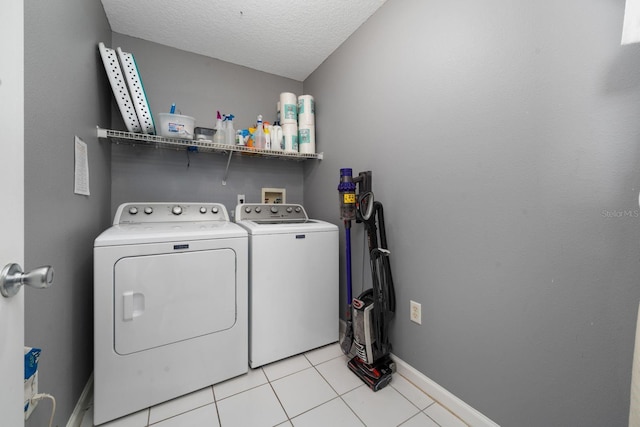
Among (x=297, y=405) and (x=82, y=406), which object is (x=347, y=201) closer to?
(x=297, y=405)

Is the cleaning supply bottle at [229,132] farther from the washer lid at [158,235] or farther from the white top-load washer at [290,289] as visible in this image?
the washer lid at [158,235]

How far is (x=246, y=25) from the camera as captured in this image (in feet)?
5.79

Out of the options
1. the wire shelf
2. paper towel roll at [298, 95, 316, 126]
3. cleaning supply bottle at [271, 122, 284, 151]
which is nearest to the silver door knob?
the wire shelf

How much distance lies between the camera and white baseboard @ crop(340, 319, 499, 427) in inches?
44.6

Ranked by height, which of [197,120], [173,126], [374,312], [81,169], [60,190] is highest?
[197,120]

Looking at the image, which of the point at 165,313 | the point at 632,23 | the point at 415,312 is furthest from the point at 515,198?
the point at 165,313

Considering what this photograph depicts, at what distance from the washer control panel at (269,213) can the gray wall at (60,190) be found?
91cm

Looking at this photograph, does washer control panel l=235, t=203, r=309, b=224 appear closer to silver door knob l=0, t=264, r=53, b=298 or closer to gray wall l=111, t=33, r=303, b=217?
gray wall l=111, t=33, r=303, b=217

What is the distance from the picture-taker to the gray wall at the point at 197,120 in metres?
1.91

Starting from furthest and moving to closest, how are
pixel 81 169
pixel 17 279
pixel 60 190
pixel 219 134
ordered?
pixel 219 134 → pixel 81 169 → pixel 60 190 → pixel 17 279

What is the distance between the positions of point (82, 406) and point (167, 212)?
114 centimetres

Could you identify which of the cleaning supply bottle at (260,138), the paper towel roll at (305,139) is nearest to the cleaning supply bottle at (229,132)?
the cleaning supply bottle at (260,138)

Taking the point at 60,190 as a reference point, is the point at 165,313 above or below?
below

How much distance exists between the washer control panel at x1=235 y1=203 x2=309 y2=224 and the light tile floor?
1.09 metres
